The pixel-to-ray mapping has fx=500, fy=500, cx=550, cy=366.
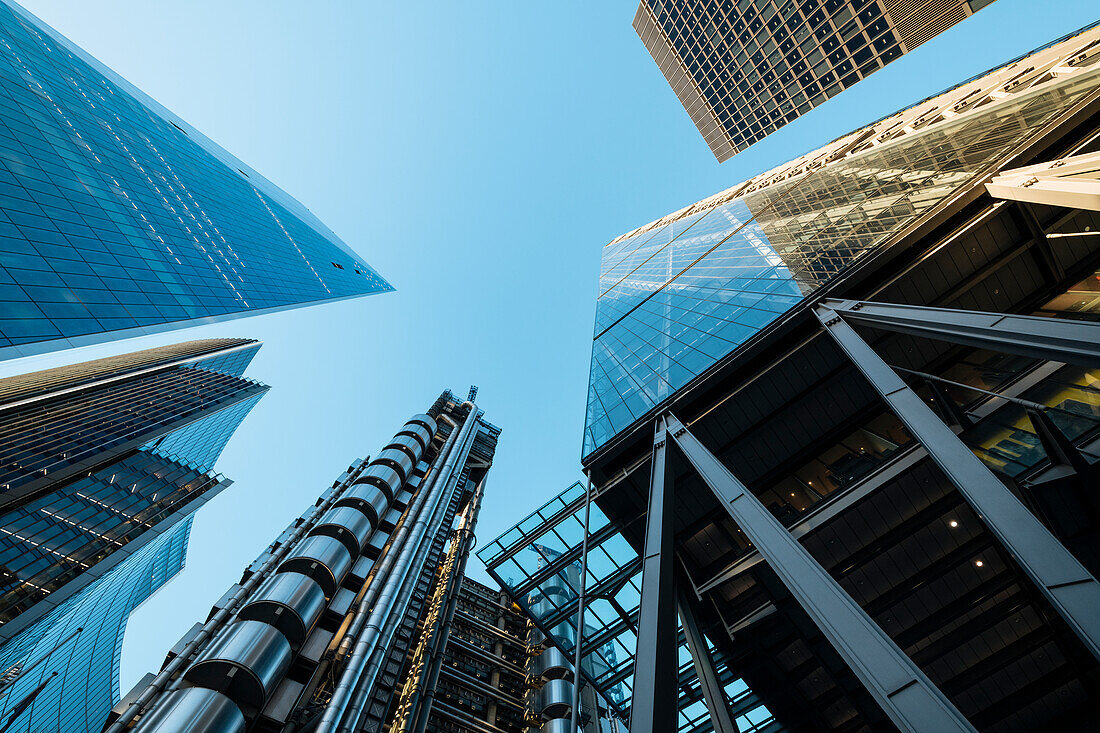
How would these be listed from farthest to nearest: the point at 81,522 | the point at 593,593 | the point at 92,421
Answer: the point at 92,421, the point at 81,522, the point at 593,593

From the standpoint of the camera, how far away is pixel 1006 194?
12.3m

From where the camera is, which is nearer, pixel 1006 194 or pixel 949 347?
pixel 1006 194

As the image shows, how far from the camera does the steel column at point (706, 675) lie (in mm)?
10570

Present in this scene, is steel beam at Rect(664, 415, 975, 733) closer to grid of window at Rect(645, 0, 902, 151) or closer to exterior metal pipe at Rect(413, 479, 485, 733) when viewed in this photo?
exterior metal pipe at Rect(413, 479, 485, 733)

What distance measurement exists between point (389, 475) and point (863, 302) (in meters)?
30.6

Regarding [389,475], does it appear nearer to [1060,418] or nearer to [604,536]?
[604,536]

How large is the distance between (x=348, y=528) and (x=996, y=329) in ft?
92.6

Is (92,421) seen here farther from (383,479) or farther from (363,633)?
(363,633)

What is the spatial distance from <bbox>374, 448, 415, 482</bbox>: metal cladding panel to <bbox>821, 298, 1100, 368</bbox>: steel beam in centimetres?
3207

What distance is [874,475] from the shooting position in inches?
471

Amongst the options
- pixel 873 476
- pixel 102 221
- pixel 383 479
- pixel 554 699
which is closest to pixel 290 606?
pixel 383 479

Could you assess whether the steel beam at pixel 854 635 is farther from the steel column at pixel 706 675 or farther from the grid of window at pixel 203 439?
the grid of window at pixel 203 439

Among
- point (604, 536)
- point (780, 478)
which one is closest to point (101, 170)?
point (604, 536)

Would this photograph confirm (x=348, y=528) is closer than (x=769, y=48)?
Yes
